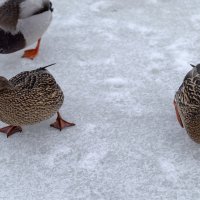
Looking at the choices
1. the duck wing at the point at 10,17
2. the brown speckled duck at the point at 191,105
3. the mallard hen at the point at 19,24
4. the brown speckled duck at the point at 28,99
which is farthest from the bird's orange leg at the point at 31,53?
the brown speckled duck at the point at 191,105

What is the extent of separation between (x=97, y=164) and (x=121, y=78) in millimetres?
1089

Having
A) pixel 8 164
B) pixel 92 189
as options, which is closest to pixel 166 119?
pixel 92 189

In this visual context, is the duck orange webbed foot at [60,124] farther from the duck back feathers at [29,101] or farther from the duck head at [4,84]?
the duck head at [4,84]

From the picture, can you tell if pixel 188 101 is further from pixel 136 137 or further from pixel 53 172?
pixel 53 172

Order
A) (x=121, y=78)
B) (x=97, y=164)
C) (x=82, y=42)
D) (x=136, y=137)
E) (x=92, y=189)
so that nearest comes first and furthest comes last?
(x=92, y=189)
(x=97, y=164)
(x=136, y=137)
(x=121, y=78)
(x=82, y=42)

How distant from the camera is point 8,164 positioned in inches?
123

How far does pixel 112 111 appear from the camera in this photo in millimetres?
3586

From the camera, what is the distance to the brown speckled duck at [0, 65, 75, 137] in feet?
10.4

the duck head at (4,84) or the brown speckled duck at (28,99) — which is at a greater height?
the duck head at (4,84)

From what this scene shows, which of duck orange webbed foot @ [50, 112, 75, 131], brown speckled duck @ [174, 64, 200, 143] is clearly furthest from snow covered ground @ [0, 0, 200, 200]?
brown speckled duck @ [174, 64, 200, 143]

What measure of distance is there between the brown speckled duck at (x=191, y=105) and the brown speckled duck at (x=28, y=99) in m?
0.88

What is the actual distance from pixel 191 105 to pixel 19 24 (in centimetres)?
182

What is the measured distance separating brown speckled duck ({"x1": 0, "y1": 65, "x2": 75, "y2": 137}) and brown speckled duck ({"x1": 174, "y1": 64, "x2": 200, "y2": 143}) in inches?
34.8

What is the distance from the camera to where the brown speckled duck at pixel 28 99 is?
3164 millimetres
